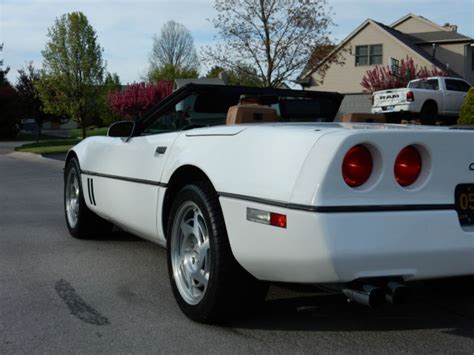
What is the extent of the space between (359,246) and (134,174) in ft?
7.27

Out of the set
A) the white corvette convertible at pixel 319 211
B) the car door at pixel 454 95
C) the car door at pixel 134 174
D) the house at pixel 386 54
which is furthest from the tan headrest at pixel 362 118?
the house at pixel 386 54

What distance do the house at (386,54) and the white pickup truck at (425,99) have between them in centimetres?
1260

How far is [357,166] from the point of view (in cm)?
292

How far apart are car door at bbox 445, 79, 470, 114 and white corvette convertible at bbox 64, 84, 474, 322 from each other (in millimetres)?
19556

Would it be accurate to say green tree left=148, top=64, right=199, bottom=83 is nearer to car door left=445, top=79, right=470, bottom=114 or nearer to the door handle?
car door left=445, top=79, right=470, bottom=114

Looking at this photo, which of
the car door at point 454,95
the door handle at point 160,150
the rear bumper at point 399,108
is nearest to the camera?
the door handle at point 160,150

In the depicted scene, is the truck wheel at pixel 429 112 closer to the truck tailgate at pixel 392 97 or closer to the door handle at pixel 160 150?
the truck tailgate at pixel 392 97

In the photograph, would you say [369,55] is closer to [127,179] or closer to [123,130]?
[123,130]

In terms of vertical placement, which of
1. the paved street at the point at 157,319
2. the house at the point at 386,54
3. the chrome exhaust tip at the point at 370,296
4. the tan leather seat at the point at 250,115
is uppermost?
the house at the point at 386,54

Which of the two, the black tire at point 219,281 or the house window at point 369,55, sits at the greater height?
the house window at point 369,55

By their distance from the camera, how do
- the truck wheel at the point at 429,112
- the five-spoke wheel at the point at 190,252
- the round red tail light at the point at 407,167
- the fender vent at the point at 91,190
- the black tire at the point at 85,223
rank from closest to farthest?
the round red tail light at the point at 407,167 < the five-spoke wheel at the point at 190,252 < the fender vent at the point at 91,190 < the black tire at the point at 85,223 < the truck wheel at the point at 429,112

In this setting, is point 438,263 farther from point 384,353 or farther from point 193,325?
point 193,325

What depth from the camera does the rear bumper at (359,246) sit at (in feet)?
9.25

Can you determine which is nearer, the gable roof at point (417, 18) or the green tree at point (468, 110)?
the green tree at point (468, 110)
